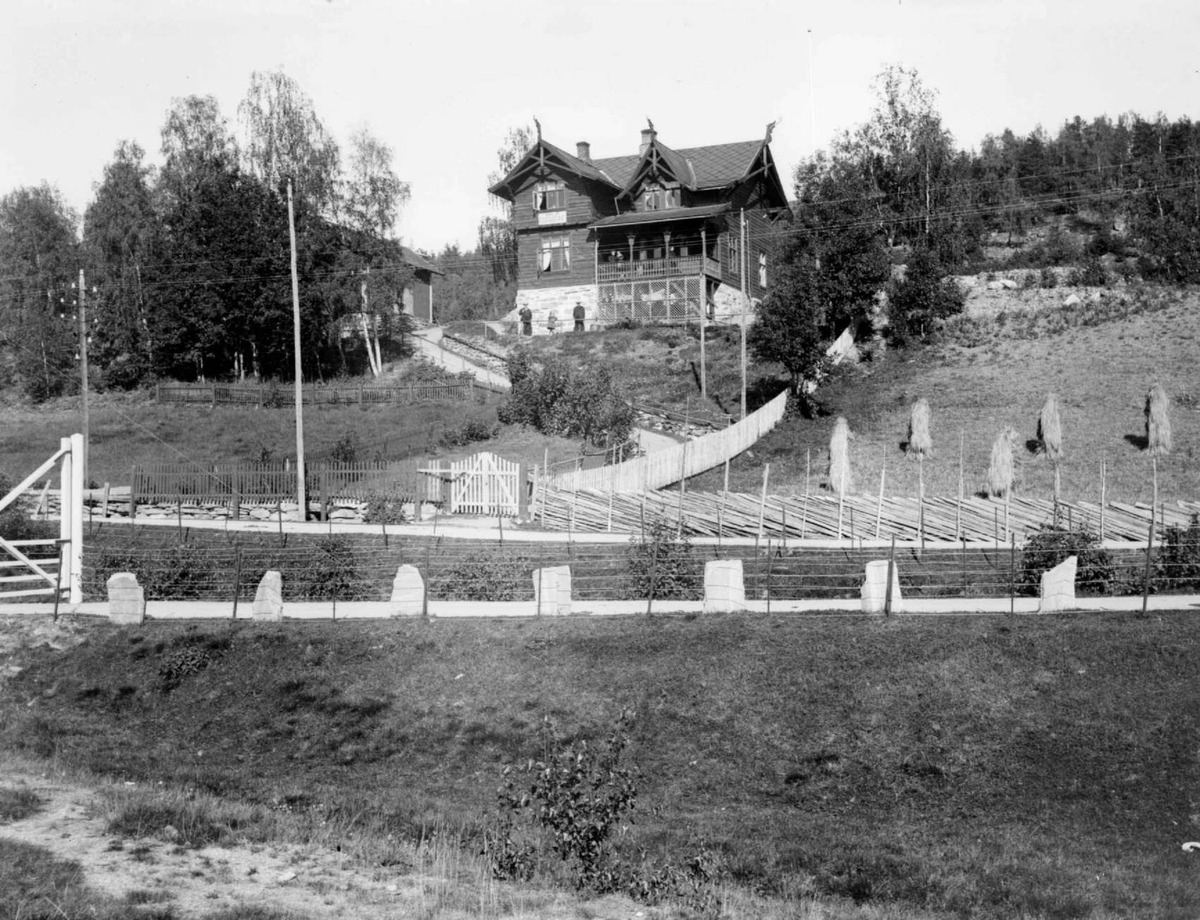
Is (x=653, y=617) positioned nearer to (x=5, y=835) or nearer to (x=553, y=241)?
(x=5, y=835)

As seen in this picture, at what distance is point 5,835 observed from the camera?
442 inches

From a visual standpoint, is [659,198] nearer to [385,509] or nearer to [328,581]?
[385,509]

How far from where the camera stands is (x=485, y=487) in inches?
1293

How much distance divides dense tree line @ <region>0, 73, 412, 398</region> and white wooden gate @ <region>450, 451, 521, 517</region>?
25.2m

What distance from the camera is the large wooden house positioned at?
5919cm

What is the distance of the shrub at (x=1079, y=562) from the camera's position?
2106cm

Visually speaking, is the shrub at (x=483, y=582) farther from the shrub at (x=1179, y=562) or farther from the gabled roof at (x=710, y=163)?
the gabled roof at (x=710, y=163)

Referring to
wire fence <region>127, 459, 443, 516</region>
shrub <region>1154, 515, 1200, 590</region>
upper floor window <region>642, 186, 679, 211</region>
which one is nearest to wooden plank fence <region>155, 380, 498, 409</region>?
upper floor window <region>642, 186, 679, 211</region>

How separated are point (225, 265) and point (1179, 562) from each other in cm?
4501

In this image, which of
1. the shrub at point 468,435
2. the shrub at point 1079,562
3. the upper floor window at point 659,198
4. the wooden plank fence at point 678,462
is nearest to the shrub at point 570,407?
the shrub at point 468,435

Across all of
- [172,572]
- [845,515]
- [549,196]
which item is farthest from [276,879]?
[549,196]

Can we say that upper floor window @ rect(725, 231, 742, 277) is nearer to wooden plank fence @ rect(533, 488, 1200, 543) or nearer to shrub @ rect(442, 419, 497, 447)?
shrub @ rect(442, 419, 497, 447)

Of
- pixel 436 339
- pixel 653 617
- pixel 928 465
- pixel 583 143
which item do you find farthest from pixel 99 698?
pixel 583 143

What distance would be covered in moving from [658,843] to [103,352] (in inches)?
2156
